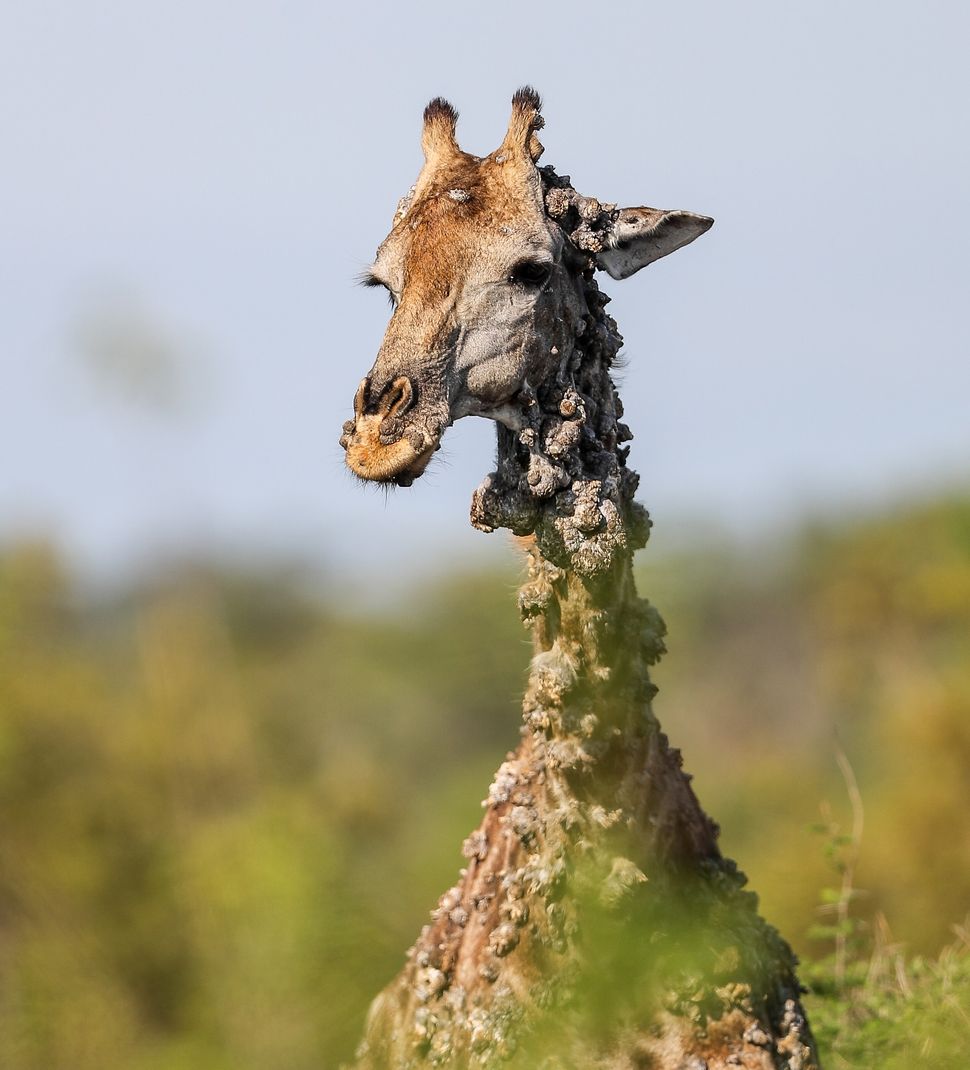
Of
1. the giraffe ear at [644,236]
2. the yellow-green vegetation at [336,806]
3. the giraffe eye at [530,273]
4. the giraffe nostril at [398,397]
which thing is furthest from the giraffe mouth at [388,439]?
the giraffe ear at [644,236]

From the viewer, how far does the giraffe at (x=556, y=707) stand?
20.4ft

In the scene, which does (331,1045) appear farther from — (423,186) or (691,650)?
(691,650)

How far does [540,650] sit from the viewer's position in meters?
6.64

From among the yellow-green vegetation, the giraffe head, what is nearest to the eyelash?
the giraffe head

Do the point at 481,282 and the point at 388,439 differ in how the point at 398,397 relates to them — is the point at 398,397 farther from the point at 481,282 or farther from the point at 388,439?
the point at 481,282

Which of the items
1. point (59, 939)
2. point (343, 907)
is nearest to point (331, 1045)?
point (343, 907)

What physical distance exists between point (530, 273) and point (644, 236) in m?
0.59

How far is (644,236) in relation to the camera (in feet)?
22.5

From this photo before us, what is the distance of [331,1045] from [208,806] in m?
2.23

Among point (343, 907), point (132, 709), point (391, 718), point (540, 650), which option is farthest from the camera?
point (391, 718)

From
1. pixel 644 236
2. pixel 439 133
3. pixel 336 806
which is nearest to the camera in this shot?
pixel 644 236

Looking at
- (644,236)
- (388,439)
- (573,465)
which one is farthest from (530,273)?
(388,439)

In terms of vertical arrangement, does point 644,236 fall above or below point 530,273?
above

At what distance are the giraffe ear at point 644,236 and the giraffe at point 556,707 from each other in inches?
0.5
